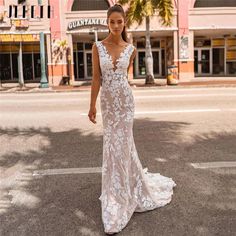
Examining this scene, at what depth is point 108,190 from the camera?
4.16 m

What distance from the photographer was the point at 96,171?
6016 mm

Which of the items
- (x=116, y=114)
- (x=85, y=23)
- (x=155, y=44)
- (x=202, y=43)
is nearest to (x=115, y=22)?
(x=116, y=114)

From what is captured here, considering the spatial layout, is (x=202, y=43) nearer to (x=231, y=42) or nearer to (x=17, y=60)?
(x=231, y=42)

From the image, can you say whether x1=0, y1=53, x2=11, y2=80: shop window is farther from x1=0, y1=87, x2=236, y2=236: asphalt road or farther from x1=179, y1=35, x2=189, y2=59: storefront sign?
x1=0, y1=87, x2=236, y2=236: asphalt road

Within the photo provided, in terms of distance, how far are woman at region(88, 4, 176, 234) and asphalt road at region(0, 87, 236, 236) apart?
226 millimetres

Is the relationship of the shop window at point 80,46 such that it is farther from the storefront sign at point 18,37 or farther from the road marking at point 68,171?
the road marking at point 68,171

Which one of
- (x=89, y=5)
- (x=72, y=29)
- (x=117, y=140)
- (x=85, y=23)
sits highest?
(x=89, y=5)

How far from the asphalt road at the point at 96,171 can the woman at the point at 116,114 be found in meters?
0.23

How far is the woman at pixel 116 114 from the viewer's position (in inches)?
161

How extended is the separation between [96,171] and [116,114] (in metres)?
2.03

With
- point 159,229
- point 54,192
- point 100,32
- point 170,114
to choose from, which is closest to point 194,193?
point 159,229

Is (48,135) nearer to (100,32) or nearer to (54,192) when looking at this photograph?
(54,192)

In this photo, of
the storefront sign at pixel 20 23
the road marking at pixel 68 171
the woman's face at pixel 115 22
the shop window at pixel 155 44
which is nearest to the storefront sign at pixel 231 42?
the shop window at pixel 155 44

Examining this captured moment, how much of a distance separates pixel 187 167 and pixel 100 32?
23.4 m
